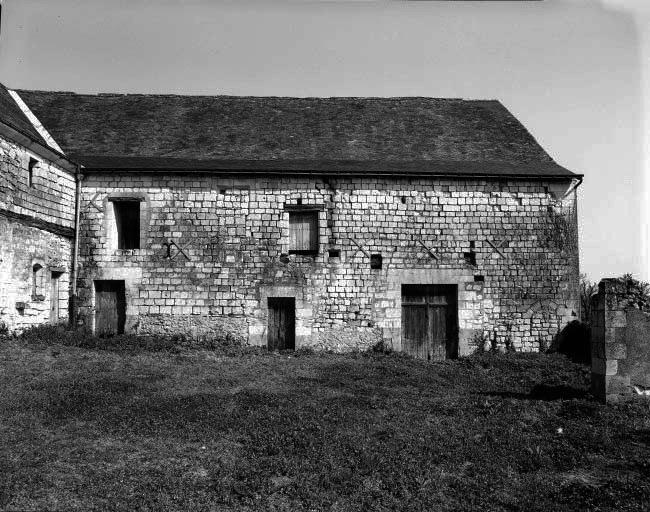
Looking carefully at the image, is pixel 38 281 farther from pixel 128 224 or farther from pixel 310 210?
pixel 310 210

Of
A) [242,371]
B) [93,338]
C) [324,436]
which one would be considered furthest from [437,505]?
[93,338]

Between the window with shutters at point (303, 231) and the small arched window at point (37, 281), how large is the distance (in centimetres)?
605

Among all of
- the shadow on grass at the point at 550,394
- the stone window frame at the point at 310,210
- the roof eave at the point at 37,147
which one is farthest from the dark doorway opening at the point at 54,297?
the shadow on grass at the point at 550,394

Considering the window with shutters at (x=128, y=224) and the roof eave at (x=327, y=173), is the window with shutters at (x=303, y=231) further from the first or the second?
the window with shutters at (x=128, y=224)

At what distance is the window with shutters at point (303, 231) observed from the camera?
1440 centimetres

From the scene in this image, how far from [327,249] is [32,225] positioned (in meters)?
7.04

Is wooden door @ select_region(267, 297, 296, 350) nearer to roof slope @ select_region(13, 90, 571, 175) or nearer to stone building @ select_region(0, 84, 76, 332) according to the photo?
roof slope @ select_region(13, 90, 571, 175)

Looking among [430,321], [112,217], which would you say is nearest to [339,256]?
[430,321]

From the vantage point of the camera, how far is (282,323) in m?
14.2

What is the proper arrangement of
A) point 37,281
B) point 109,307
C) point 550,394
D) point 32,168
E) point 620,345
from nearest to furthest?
point 620,345
point 550,394
point 32,168
point 37,281
point 109,307

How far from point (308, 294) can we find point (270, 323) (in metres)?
1.26

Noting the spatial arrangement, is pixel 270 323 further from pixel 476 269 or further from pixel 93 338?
pixel 476 269

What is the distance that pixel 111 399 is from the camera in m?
8.09

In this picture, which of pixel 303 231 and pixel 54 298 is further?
pixel 303 231
